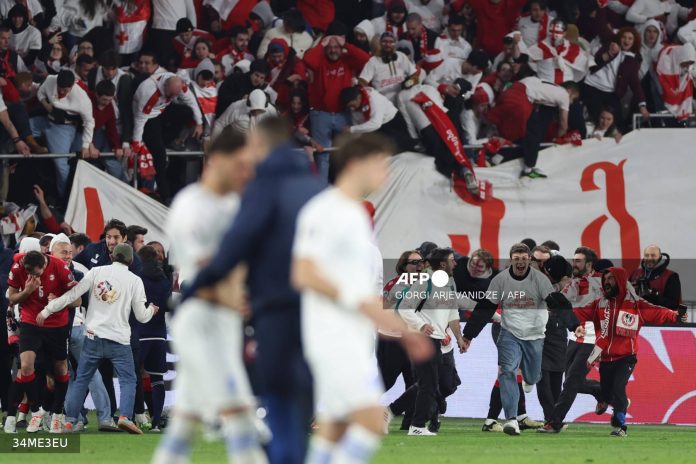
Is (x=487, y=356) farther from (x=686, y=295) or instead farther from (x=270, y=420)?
(x=270, y=420)

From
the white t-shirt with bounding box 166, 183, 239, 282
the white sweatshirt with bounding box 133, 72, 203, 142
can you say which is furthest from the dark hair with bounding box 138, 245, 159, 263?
the white t-shirt with bounding box 166, 183, 239, 282

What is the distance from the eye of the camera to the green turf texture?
13.2 m

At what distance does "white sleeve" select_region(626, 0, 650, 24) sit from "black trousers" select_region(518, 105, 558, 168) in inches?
109

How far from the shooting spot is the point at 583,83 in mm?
23375

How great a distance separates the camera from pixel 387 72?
21969 mm

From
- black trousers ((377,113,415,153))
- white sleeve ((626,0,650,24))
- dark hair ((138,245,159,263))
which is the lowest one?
dark hair ((138,245,159,263))

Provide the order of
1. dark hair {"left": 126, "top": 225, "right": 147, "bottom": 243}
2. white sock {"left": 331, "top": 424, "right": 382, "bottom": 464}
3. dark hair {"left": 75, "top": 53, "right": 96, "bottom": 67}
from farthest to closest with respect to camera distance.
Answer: dark hair {"left": 75, "top": 53, "right": 96, "bottom": 67}, dark hair {"left": 126, "top": 225, "right": 147, "bottom": 243}, white sock {"left": 331, "top": 424, "right": 382, "bottom": 464}

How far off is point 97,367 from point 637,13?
12033 millimetres

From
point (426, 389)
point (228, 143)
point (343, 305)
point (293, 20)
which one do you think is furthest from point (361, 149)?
point (293, 20)

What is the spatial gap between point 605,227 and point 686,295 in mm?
1949

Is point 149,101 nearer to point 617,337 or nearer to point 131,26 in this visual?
point 131,26

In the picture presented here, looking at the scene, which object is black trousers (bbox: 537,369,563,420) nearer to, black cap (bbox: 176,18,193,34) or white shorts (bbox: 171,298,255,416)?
black cap (bbox: 176,18,193,34)

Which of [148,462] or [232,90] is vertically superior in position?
[232,90]

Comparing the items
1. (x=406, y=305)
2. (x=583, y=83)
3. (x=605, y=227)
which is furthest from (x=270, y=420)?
(x=583, y=83)
